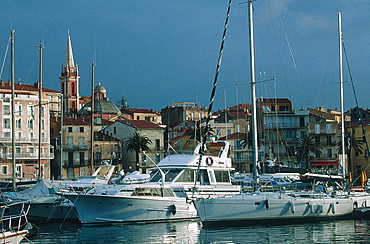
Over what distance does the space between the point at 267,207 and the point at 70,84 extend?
350ft

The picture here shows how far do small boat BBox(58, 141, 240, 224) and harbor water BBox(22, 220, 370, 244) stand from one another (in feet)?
1.95

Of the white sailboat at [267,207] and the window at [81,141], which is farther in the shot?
the window at [81,141]

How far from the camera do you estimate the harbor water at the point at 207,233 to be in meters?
25.1

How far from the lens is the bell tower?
126938 mm

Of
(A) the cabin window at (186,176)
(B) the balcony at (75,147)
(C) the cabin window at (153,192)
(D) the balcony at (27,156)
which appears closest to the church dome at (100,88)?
(B) the balcony at (75,147)

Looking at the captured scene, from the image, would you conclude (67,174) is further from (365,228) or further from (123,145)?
(365,228)

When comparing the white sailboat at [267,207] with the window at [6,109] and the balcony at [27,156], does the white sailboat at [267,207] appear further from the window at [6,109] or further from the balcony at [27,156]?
the window at [6,109]

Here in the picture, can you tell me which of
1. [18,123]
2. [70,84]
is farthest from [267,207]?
[70,84]

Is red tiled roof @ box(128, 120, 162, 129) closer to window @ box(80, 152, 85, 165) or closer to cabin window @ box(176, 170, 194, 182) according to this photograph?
window @ box(80, 152, 85, 165)

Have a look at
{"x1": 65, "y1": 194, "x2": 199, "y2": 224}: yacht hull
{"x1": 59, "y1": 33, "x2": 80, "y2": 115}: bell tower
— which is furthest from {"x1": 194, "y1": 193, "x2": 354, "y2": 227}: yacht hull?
{"x1": 59, "y1": 33, "x2": 80, "y2": 115}: bell tower

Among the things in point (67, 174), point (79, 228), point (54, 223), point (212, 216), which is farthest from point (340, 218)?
point (67, 174)

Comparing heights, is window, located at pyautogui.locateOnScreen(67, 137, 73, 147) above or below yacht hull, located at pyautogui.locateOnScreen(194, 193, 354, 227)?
above

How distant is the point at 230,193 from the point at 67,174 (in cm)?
4635

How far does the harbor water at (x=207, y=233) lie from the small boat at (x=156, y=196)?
0.60 m
